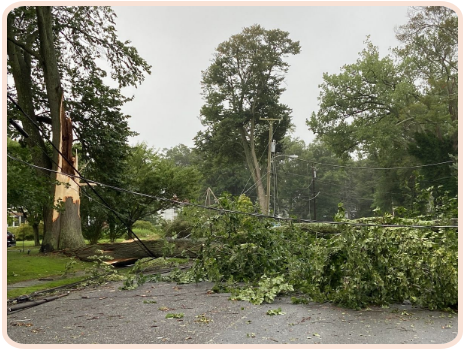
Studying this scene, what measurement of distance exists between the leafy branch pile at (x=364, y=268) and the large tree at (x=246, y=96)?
2206 cm

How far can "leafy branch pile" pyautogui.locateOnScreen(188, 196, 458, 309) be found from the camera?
4716 millimetres

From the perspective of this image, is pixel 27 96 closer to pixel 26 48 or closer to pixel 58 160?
pixel 26 48

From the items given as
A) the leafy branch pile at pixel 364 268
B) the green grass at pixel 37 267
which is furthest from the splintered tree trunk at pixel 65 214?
the leafy branch pile at pixel 364 268

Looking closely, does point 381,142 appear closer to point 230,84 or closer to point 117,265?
point 230,84

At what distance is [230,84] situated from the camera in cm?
3184

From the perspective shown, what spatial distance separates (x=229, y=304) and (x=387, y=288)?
1.79 metres

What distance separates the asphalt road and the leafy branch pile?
159 millimetres

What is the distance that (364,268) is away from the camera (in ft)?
16.2

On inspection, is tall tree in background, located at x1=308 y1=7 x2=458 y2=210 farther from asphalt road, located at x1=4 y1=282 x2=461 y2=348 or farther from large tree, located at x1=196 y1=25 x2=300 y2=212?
asphalt road, located at x1=4 y1=282 x2=461 y2=348

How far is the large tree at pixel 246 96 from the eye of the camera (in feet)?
98.4

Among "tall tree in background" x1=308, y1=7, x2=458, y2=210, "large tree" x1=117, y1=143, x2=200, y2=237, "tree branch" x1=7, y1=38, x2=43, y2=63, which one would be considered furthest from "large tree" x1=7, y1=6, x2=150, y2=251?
"tall tree in background" x1=308, y1=7, x2=458, y2=210

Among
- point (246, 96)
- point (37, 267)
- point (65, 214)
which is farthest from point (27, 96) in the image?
point (246, 96)

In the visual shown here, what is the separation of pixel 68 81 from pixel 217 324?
39.1 ft

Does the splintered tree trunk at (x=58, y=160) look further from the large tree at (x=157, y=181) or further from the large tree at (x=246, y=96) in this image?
the large tree at (x=246, y=96)
